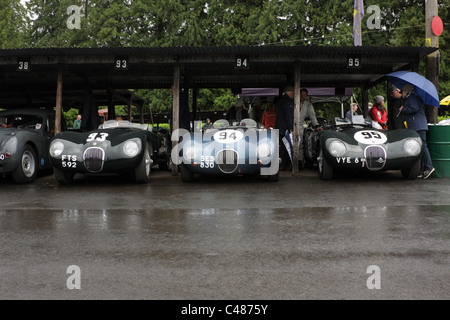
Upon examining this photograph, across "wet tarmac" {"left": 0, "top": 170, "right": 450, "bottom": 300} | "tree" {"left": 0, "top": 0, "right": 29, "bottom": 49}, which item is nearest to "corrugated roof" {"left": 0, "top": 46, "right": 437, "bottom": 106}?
"wet tarmac" {"left": 0, "top": 170, "right": 450, "bottom": 300}

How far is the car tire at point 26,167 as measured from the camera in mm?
8484

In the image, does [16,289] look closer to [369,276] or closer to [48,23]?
[369,276]

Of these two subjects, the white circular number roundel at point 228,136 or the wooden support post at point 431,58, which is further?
the wooden support post at point 431,58

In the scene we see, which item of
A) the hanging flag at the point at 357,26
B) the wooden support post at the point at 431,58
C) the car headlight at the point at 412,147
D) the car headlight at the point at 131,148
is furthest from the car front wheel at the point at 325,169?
the hanging flag at the point at 357,26

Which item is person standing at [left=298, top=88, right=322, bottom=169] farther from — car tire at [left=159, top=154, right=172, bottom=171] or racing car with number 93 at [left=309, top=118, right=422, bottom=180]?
car tire at [left=159, top=154, right=172, bottom=171]

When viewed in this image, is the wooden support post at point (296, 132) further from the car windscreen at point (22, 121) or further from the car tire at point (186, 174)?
the car windscreen at point (22, 121)

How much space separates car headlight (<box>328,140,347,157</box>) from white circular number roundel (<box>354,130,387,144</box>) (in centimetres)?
37

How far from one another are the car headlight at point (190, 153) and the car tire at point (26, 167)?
9.90 feet

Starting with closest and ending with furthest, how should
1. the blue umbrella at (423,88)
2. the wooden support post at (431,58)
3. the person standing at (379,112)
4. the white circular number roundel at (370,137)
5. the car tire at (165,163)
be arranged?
1. the white circular number roundel at (370,137)
2. the blue umbrella at (423,88)
3. the wooden support post at (431,58)
4. the car tire at (165,163)
5. the person standing at (379,112)

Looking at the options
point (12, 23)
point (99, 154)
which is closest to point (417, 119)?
point (99, 154)

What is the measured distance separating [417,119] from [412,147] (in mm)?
1175

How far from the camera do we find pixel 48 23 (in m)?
45.3

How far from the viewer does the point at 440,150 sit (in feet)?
29.9

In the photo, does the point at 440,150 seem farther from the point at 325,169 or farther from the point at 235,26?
the point at 235,26
